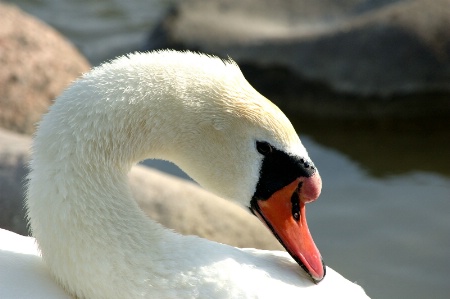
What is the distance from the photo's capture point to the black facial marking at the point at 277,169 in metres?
3.23

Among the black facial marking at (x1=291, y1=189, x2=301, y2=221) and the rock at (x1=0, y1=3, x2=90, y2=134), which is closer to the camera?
the black facial marking at (x1=291, y1=189, x2=301, y2=221)

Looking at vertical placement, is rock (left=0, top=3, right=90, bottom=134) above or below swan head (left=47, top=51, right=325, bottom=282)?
above

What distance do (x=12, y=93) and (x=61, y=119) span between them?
3.26 meters

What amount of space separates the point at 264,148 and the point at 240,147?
9 centimetres

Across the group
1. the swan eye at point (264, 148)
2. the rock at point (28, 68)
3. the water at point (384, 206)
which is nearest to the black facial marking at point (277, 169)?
the swan eye at point (264, 148)

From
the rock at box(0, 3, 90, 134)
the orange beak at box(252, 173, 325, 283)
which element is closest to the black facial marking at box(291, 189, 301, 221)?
the orange beak at box(252, 173, 325, 283)

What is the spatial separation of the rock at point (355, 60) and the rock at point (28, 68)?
1.68m

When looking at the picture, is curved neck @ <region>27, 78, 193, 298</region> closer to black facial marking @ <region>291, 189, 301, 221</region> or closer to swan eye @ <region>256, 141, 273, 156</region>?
swan eye @ <region>256, 141, 273, 156</region>

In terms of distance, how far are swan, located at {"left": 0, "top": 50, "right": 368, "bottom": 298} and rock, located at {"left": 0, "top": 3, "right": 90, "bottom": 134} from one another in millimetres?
2967

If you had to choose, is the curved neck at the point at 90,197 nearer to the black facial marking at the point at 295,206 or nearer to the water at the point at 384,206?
the black facial marking at the point at 295,206

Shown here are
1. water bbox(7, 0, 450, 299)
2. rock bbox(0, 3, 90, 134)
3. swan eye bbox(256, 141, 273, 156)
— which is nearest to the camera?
swan eye bbox(256, 141, 273, 156)

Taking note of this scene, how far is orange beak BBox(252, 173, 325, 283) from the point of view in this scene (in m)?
3.32

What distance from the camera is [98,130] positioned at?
3.15m

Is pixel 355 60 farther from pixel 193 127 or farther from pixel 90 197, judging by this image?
pixel 90 197
